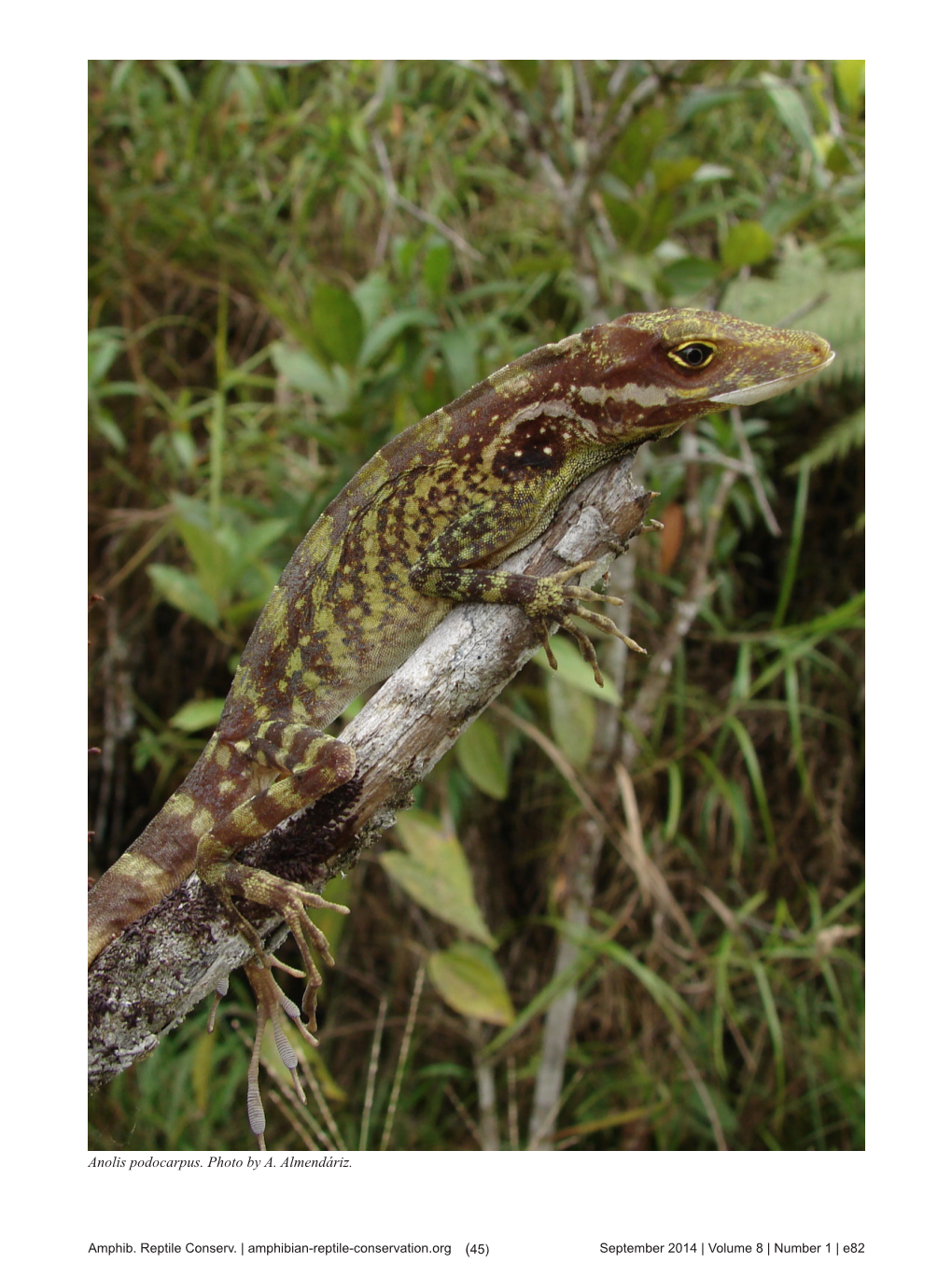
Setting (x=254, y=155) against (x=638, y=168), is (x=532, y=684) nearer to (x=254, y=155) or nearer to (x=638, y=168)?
(x=638, y=168)

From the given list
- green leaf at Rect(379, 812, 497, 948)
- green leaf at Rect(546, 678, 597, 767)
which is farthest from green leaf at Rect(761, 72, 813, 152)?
green leaf at Rect(379, 812, 497, 948)

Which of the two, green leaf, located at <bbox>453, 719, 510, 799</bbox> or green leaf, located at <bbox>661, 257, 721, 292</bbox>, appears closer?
green leaf, located at <bbox>453, 719, 510, 799</bbox>

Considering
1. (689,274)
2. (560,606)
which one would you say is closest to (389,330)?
(689,274)

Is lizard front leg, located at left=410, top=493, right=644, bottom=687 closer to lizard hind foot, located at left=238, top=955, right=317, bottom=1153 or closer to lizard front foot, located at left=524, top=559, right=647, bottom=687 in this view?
lizard front foot, located at left=524, top=559, right=647, bottom=687

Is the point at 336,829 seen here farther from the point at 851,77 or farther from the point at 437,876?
the point at 851,77

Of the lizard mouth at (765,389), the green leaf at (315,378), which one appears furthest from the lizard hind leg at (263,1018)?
the green leaf at (315,378)

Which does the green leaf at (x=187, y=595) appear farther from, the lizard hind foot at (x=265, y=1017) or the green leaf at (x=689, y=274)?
the green leaf at (x=689, y=274)
